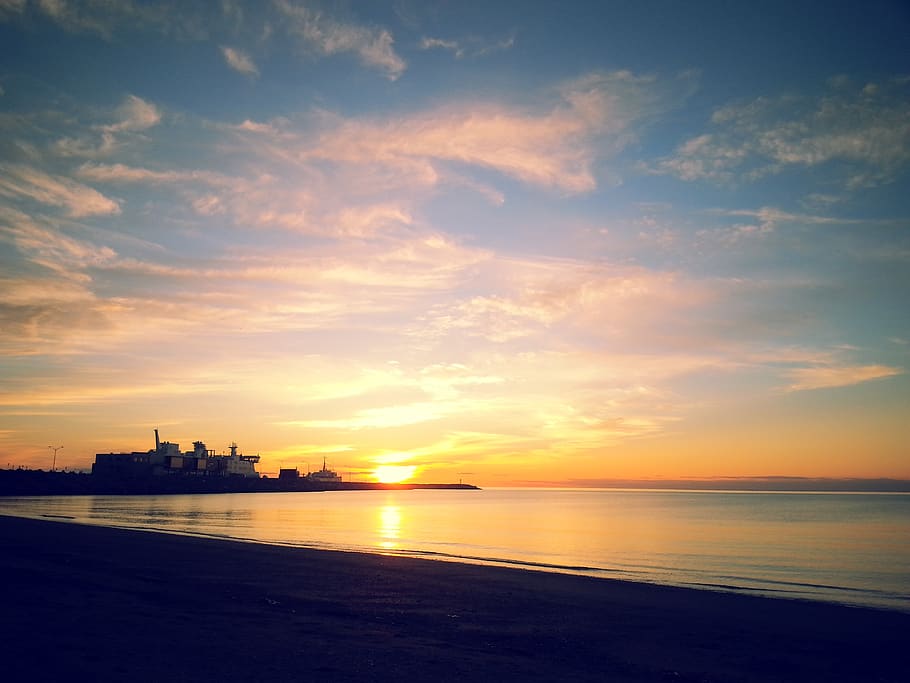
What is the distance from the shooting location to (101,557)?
26.2 m

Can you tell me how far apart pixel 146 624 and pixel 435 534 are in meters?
49.1

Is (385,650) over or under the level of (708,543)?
over

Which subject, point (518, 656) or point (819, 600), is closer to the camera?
point (518, 656)

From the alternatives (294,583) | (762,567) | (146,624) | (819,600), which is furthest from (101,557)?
(762,567)

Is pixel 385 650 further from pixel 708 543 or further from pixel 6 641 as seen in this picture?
pixel 708 543

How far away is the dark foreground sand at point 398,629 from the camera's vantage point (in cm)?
1088

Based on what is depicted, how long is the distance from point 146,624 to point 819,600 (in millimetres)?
24278

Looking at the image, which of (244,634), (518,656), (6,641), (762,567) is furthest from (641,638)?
(762,567)

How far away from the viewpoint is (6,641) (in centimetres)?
1123

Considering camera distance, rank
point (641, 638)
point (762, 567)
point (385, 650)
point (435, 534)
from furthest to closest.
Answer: point (435, 534)
point (762, 567)
point (641, 638)
point (385, 650)

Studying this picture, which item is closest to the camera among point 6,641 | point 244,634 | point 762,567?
point 6,641

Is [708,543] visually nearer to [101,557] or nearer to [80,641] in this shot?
[101,557]

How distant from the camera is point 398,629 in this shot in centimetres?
1424

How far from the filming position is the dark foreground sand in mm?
10883
